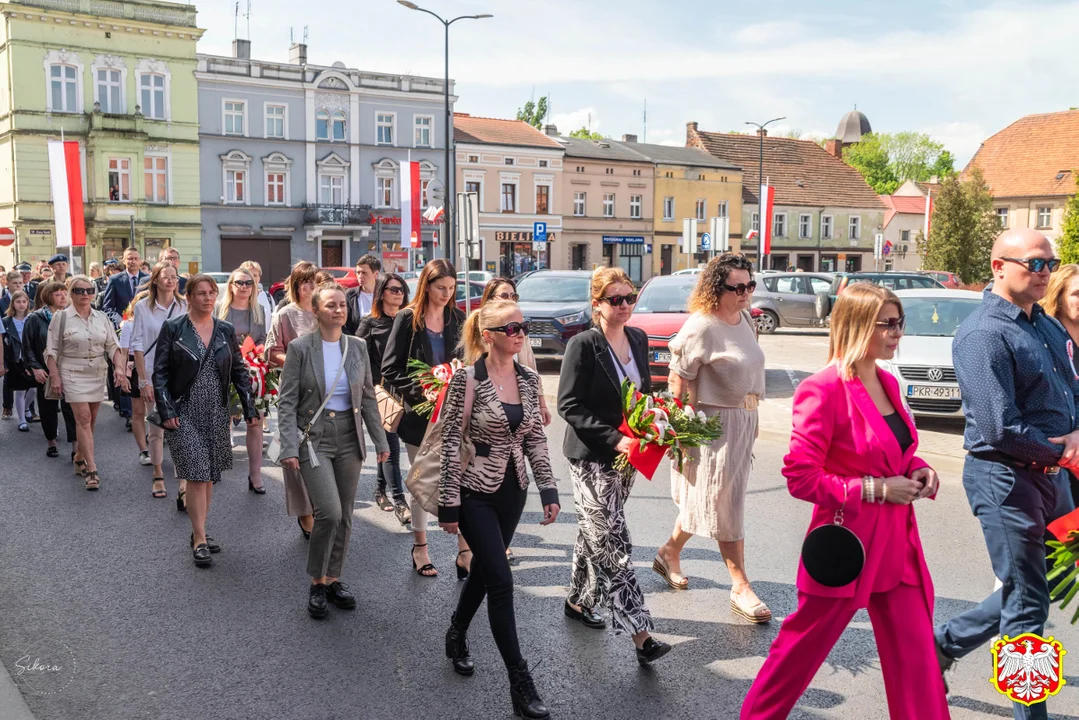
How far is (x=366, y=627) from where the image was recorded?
5.47 meters

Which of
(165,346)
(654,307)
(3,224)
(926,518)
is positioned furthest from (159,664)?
(3,224)

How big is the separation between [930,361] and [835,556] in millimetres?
9002

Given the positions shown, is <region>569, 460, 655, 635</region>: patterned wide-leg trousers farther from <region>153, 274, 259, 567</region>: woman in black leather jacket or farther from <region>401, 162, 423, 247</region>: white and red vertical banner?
<region>401, 162, 423, 247</region>: white and red vertical banner

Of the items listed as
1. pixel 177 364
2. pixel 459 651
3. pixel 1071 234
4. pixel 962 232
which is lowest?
pixel 459 651

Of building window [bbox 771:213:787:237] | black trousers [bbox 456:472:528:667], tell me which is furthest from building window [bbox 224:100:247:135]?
black trousers [bbox 456:472:528:667]

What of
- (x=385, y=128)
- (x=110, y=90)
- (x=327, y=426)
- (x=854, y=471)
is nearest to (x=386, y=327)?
(x=327, y=426)

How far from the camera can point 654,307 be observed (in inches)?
622

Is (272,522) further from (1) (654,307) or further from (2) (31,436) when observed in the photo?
(1) (654,307)

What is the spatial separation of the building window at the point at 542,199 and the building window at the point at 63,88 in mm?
24458

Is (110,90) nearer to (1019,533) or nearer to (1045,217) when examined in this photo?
(1019,533)

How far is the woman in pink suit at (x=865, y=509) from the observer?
3.46m

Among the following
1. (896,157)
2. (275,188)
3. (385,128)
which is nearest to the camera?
(275,188)

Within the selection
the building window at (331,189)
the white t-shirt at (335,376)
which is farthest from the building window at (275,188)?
the white t-shirt at (335,376)

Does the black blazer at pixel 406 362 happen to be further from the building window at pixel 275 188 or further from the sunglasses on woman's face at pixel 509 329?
the building window at pixel 275 188
